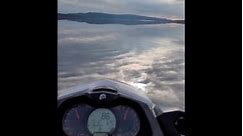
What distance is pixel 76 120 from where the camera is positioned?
1490 mm

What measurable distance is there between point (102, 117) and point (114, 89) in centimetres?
12

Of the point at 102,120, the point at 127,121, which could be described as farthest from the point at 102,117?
Answer: the point at 127,121

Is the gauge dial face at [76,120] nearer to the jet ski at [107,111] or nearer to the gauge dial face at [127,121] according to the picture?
the jet ski at [107,111]

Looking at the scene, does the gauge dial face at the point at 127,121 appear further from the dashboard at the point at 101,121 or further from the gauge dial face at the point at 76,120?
the gauge dial face at the point at 76,120

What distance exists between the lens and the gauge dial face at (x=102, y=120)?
1.45 m

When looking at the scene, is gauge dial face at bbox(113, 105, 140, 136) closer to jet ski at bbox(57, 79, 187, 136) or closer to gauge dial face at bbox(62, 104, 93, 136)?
jet ski at bbox(57, 79, 187, 136)

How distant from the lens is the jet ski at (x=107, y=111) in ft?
4.67

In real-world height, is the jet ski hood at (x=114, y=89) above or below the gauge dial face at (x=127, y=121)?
above

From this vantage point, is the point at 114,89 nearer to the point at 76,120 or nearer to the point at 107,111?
the point at 107,111

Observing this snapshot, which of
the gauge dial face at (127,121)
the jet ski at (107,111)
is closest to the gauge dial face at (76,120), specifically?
the jet ski at (107,111)
